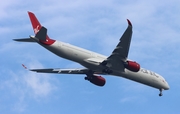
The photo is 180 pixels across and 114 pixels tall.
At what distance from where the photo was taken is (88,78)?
190 feet

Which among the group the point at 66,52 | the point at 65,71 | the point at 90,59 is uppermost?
the point at 90,59

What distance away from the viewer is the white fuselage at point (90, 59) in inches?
2004

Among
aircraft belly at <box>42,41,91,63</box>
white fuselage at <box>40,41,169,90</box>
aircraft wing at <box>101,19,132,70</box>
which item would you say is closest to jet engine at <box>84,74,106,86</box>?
white fuselage at <box>40,41,169,90</box>

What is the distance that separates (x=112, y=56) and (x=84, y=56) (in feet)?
12.1

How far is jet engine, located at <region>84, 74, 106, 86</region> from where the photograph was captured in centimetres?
5772

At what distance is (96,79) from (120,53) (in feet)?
31.7

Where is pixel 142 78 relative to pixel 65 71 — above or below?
above

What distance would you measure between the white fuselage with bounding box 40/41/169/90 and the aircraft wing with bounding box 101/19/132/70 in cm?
157

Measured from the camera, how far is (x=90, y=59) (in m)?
52.1

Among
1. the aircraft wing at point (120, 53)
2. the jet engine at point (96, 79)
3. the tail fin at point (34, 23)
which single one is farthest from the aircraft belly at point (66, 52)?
the jet engine at point (96, 79)

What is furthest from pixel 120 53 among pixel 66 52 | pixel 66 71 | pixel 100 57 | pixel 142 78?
pixel 66 71

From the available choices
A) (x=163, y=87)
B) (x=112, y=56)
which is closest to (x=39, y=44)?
(x=112, y=56)

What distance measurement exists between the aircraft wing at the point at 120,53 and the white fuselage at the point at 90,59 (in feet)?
5.15

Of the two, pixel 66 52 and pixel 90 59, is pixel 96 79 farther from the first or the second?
pixel 66 52
